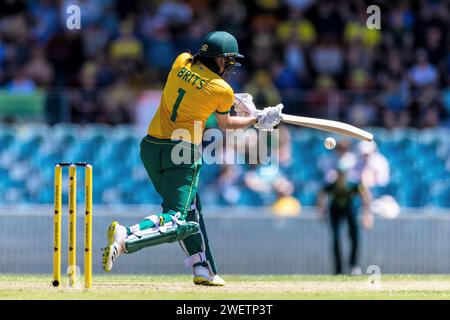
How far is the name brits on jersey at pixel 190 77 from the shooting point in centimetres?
946

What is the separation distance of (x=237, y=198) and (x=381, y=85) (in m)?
3.58

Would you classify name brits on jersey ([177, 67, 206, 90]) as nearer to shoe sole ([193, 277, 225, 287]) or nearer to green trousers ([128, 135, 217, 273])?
green trousers ([128, 135, 217, 273])

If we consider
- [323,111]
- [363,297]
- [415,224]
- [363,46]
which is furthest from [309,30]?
[363,297]

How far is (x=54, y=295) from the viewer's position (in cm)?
868

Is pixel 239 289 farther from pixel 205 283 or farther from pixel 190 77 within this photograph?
pixel 190 77

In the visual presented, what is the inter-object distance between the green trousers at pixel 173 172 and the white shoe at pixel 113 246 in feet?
0.98

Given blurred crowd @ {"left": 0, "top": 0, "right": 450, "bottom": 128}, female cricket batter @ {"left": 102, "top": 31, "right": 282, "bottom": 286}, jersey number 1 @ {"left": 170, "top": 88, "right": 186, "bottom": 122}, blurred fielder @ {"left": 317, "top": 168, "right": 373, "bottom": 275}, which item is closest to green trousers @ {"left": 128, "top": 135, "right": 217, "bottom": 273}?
female cricket batter @ {"left": 102, "top": 31, "right": 282, "bottom": 286}

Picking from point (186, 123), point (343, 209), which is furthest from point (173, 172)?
point (343, 209)

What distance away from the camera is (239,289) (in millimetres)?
9531

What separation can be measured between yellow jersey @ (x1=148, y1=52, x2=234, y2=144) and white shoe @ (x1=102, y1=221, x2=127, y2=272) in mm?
990

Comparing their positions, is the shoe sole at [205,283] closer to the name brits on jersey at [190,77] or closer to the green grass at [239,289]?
the green grass at [239,289]

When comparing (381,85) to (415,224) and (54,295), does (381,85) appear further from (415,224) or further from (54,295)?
(54,295)

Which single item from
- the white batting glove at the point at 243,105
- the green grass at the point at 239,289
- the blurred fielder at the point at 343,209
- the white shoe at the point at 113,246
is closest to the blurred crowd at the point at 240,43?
the blurred fielder at the point at 343,209

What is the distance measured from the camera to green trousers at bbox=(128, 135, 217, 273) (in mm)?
9391
